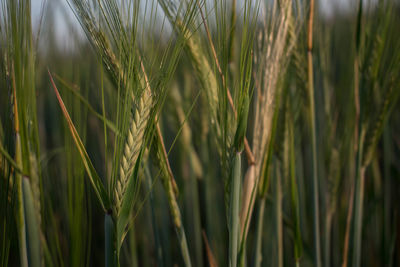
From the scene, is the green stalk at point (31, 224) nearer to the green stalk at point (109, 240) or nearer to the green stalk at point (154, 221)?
the green stalk at point (109, 240)

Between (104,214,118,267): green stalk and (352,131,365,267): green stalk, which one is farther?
(352,131,365,267): green stalk

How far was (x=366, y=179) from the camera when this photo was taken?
1.11 metres

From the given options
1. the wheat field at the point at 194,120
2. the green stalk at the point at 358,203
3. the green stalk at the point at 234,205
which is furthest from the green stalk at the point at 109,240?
the green stalk at the point at 358,203

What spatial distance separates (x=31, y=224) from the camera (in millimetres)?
432

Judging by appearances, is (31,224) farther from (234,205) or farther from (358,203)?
(358,203)

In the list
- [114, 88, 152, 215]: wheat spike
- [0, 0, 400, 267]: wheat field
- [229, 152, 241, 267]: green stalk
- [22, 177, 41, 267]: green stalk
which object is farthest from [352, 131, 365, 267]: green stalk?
[22, 177, 41, 267]: green stalk

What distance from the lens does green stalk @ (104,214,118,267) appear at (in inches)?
16.3

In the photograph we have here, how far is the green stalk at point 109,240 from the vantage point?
414mm

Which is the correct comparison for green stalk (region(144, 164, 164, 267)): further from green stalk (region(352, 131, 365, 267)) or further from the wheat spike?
green stalk (region(352, 131, 365, 267))

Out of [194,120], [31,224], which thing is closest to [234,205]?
[31,224]

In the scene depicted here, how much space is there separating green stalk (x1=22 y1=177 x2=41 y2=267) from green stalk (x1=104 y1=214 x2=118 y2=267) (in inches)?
4.0

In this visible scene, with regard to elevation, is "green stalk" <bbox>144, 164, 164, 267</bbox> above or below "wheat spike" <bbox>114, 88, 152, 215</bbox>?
below

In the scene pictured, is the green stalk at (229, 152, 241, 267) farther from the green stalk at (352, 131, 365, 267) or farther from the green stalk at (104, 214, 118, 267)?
the green stalk at (352, 131, 365, 267)

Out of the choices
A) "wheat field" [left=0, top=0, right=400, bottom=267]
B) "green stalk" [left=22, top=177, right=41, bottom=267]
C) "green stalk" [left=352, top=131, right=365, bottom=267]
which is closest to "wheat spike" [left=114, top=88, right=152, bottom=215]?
"wheat field" [left=0, top=0, right=400, bottom=267]
